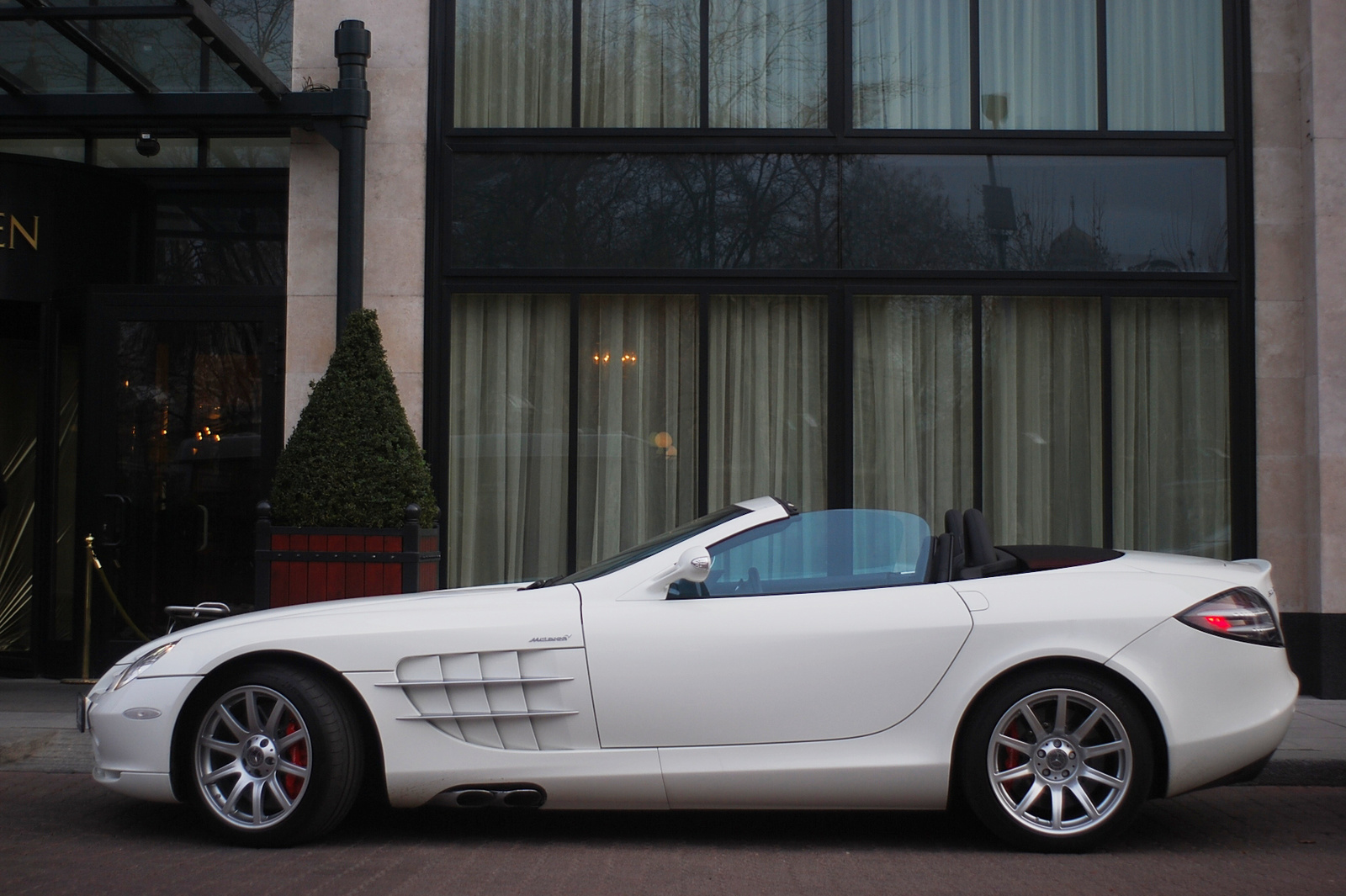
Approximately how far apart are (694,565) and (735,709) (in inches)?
22.1

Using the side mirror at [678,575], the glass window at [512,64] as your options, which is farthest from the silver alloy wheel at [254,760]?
the glass window at [512,64]

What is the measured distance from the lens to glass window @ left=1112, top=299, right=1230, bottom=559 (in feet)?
29.8

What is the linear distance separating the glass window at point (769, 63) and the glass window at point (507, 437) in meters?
1.94

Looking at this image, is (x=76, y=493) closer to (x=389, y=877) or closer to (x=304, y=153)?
(x=304, y=153)

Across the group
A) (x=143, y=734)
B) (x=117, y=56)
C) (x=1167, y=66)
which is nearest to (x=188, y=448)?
(x=117, y=56)

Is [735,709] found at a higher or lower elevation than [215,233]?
lower

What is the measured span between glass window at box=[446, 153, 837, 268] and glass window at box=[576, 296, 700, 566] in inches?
15.6

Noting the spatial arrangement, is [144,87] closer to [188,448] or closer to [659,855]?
[188,448]

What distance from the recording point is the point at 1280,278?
352 inches

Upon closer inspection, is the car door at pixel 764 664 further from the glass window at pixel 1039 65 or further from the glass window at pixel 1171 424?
the glass window at pixel 1039 65

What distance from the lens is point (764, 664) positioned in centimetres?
472

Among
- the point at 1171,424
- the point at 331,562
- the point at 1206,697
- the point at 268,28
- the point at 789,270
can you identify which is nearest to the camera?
the point at 1206,697

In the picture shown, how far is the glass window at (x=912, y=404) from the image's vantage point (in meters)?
9.19

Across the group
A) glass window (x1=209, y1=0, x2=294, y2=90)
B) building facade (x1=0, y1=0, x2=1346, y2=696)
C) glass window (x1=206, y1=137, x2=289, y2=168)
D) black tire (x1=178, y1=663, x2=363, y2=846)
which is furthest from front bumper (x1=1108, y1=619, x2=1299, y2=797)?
glass window (x1=209, y1=0, x2=294, y2=90)
